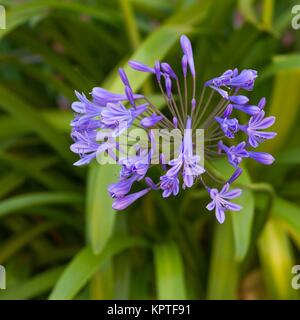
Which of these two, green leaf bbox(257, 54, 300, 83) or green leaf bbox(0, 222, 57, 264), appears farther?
green leaf bbox(0, 222, 57, 264)

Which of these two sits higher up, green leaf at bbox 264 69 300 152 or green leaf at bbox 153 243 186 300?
green leaf at bbox 264 69 300 152

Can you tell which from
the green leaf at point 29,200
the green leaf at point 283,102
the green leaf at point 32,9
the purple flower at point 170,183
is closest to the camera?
the purple flower at point 170,183

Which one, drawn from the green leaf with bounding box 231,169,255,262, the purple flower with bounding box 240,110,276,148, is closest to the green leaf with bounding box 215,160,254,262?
the green leaf with bounding box 231,169,255,262

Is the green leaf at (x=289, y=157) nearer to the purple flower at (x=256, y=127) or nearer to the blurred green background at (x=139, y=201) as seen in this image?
the blurred green background at (x=139, y=201)

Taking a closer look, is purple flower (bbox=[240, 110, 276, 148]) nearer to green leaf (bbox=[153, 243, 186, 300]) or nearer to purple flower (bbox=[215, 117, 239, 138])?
purple flower (bbox=[215, 117, 239, 138])

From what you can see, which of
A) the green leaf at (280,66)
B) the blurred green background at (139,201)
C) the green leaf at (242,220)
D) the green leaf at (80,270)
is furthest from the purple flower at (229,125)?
the green leaf at (280,66)

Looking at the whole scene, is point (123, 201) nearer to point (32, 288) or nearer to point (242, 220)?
point (242, 220)
